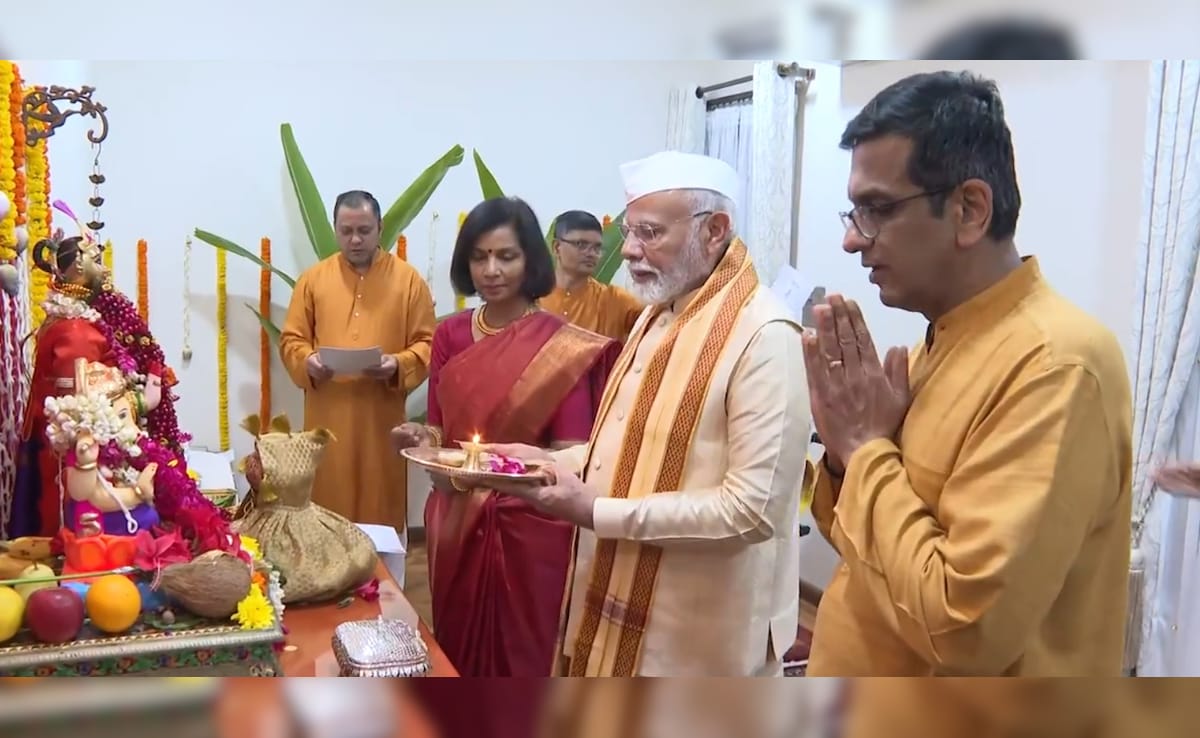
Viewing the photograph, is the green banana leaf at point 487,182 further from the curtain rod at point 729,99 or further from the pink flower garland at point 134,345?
the pink flower garland at point 134,345

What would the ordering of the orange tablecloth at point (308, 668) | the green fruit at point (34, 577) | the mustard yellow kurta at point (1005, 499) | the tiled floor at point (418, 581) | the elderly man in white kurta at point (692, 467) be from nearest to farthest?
the mustard yellow kurta at point (1005, 499) → the orange tablecloth at point (308, 668) → the green fruit at point (34, 577) → the elderly man in white kurta at point (692, 467) → the tiled floor at point (418, 581)

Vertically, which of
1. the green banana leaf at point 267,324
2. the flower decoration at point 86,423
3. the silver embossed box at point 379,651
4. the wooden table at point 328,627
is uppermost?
the green banana leaf at point 267,324

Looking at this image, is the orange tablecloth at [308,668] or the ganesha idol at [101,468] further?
the ganesha idol at [101,468]

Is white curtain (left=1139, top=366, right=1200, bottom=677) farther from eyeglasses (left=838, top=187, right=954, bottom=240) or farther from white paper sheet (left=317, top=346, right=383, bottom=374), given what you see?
white paper sheet (left=317, top=346, right=383, bottom=374)

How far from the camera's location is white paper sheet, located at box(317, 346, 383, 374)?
0.94 meters

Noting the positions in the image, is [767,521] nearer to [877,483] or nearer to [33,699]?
[877,483]

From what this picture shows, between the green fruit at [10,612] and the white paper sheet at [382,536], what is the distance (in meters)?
0.31

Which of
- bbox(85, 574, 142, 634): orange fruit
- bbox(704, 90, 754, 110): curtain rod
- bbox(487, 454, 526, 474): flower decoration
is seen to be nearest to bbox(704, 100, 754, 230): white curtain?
bbox(704, 90, 754, 110): curtain rod

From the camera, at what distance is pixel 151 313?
0.90 m

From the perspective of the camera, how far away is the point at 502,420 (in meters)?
1.08

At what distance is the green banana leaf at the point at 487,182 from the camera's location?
2.89 ft

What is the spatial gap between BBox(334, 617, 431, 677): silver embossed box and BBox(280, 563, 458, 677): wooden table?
0.09 ft

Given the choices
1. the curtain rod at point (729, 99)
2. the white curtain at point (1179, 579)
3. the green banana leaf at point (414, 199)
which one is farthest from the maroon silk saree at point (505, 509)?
the white curtain at point (1179, 579)

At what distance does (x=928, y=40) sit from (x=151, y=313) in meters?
0.71
